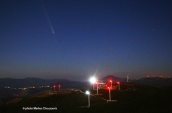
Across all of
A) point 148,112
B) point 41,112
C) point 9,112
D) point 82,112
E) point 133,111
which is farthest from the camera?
point 9,112

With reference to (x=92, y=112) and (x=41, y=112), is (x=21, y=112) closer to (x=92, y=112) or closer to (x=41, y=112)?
(x=41, y=112)

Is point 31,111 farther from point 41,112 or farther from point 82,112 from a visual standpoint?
point 82,112

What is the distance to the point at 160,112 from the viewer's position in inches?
781

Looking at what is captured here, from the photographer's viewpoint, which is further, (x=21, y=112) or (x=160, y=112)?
(x=21, y=112)

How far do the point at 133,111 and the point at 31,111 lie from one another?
16.9 m

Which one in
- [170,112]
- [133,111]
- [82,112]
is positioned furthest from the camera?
[82,112]

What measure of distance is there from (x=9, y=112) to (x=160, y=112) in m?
24.6

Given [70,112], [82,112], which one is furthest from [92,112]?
[70,112]

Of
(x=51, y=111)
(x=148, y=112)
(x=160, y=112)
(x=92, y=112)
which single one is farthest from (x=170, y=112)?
(x=51, y=111)

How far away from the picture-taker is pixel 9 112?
90.4ft

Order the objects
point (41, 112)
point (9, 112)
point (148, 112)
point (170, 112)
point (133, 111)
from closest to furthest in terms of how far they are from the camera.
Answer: point (170, 112), point (148, 112), point (133, 111), point (41, 112), point (9, 112)

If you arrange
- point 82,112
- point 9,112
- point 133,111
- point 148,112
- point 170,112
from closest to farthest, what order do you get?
point 170,112, point 148,112, point 133,111, point 82,112, point 9,112

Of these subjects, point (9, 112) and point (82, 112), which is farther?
point (9, 112)

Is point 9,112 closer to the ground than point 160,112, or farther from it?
closer to the ground
